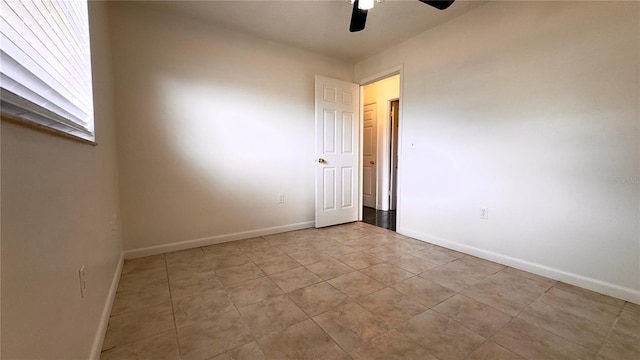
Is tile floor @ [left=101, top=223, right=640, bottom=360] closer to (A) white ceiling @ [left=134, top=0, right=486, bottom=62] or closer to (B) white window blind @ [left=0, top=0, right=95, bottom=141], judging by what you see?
(B) white window blind @ [left=0, top=0, right=95, bottom=141]

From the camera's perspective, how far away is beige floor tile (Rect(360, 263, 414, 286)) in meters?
2.04

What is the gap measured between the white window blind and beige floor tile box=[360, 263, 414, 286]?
6.87 feet

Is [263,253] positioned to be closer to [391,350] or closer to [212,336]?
[212,336]

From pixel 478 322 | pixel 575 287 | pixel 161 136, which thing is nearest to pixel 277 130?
pixel 161 136

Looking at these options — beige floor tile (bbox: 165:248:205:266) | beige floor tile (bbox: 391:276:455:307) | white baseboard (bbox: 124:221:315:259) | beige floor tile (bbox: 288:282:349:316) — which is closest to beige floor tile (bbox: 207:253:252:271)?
beige floor tile (bbox: 165:248:205:266)

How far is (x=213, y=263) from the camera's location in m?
2.38

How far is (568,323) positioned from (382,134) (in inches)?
146

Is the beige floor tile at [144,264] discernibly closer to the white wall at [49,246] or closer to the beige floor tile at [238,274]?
the beige floor tile at [238,274]

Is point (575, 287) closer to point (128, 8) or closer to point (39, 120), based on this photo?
point (39, 120)

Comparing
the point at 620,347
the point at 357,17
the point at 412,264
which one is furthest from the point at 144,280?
the point at 620,347

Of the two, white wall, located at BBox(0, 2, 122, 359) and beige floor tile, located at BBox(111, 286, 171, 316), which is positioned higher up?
white wall, located at BBox(0, 2, 122, 359)

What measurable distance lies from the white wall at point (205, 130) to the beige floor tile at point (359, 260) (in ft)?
3.75

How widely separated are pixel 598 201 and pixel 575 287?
68 centimetres

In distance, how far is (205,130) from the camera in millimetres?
2783
